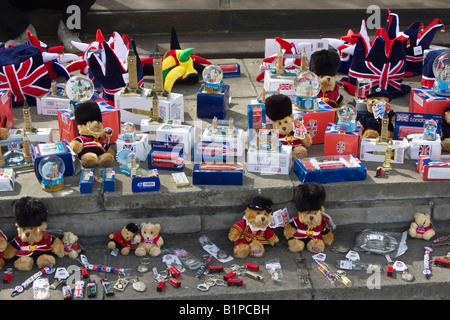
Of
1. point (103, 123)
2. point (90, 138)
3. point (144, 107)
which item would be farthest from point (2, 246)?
point (144, 107)

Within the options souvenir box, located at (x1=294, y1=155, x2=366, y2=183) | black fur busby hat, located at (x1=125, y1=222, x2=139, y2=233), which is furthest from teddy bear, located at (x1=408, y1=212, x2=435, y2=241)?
black fur busby hat, located at (x1=125, y1=222, x2=139, y2=233)

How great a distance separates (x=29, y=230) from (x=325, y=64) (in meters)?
3.17

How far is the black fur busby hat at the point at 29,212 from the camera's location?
455 cm

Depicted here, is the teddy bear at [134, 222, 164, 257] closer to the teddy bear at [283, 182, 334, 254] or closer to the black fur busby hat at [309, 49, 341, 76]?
the teddy bear at [283, 182, 334, 254]

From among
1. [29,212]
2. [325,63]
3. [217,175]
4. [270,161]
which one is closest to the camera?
[29,212]

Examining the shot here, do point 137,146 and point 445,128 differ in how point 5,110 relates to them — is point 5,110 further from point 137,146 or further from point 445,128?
point 445,128

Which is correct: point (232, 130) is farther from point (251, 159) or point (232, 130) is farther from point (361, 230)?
point (361, 230)

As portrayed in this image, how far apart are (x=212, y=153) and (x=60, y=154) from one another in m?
1.14

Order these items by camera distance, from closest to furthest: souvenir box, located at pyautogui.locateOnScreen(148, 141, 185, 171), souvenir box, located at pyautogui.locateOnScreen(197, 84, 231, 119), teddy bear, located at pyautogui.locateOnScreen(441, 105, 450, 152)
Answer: souvenir box, located at pyautogui.locateOnScreen(148, 141, 185, 171) < teddy bear, located at pyautogui.locateOnScreen(441, 105, 450, 152) < souvenir box, located at pyautogui.locateOnScreen(197, 84, 231, 119)

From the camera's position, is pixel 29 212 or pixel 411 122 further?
pixel 411 122

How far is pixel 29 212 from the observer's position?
14.9 feet

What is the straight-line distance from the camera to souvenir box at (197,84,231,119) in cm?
621

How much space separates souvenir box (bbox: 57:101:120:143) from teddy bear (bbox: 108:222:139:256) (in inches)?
42.7
